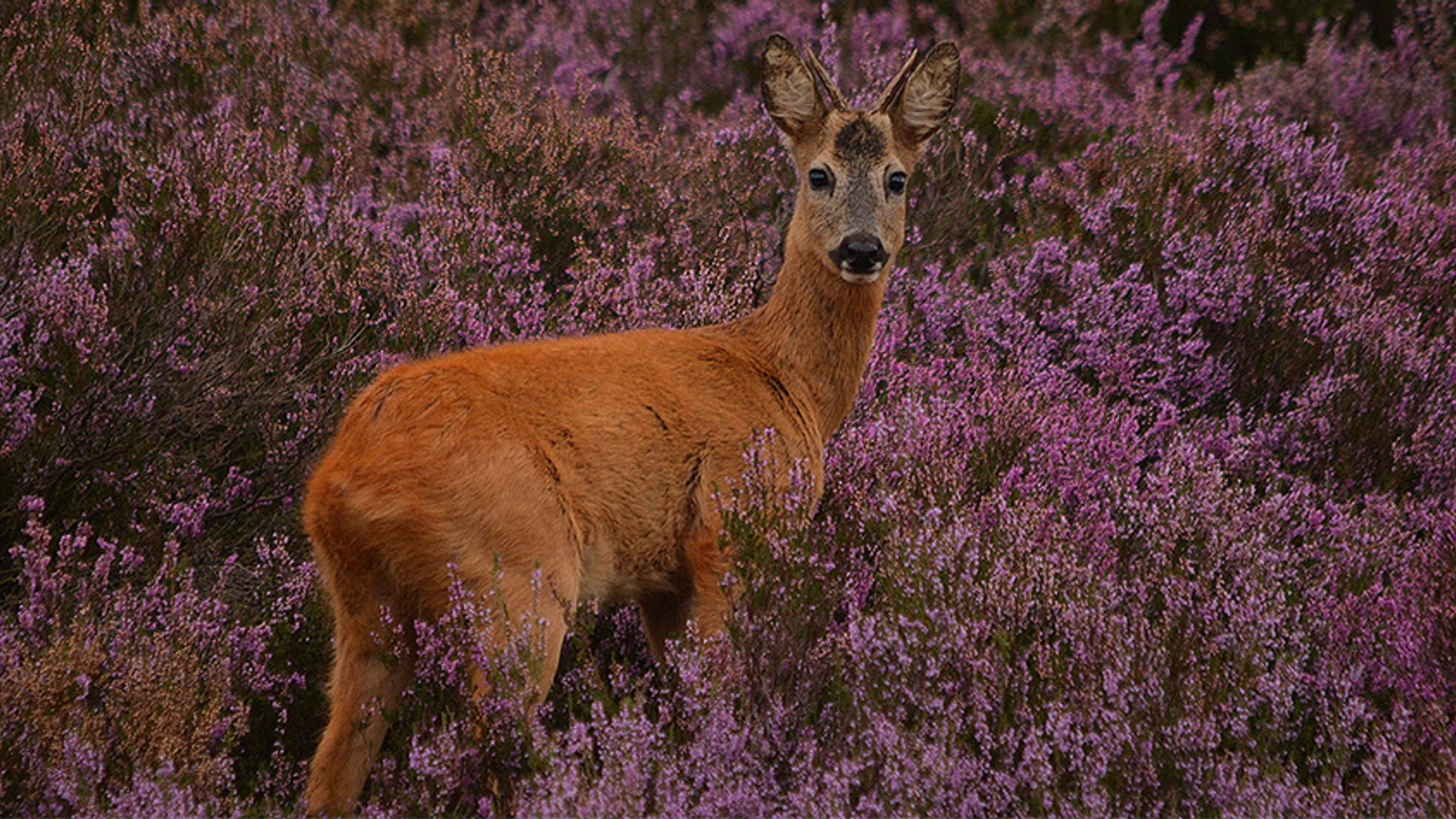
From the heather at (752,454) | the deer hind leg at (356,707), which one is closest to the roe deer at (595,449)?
the deer hind leg at (356,707)

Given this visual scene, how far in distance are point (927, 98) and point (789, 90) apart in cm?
52

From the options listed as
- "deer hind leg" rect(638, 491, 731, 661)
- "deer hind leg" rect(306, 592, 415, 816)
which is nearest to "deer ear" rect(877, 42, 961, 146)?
"deer hind leg" rect(638, 491, 731, 661)

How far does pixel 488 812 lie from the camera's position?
3785 millimetres

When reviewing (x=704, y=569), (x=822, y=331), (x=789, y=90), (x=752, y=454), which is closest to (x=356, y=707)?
(x=704, y=569)

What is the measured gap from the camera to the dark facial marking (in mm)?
5312

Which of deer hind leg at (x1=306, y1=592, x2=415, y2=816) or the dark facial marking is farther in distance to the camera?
the dark facial marking

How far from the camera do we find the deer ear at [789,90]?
18.0ft

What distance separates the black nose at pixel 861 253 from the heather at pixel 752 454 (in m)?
0.49

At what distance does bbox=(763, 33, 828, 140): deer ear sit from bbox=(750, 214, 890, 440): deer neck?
0.53m

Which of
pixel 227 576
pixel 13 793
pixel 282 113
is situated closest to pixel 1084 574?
pixel 227 576

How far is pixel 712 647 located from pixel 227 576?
1552 mm

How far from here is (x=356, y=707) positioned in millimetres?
4047

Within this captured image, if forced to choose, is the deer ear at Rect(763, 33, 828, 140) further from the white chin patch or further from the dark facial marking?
the white chin patch

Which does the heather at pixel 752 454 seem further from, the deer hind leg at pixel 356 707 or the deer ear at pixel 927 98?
the deer ear at pixel 927 98
